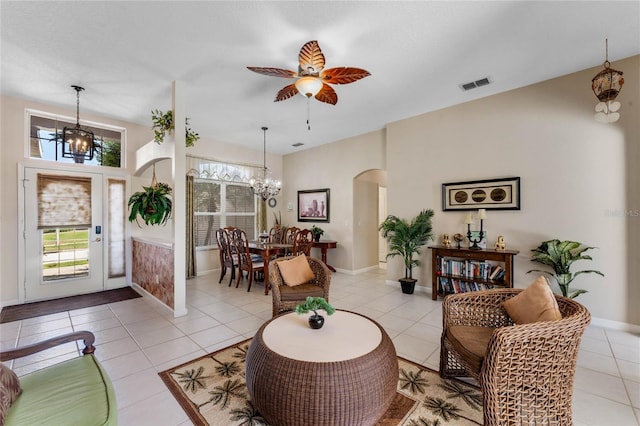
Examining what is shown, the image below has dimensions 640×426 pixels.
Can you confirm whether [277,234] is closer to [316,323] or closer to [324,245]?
[324,245]

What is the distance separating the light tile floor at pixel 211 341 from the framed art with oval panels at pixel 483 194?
158cm

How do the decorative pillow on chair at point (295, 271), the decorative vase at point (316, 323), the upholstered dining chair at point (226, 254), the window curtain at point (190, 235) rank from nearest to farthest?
1. the decorative vase at point (316, 323)
2. the decorative pillow on chair at point (295, 271)
3. the upholstered dining chair at point (226, 254)
4. the window curtain at point (190, 235)

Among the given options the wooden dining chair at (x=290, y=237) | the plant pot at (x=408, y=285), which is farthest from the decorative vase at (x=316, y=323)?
the wooden dining chair at (x=290, y=237)

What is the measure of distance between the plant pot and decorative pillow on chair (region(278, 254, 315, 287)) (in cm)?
191

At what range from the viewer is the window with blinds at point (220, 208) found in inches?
238

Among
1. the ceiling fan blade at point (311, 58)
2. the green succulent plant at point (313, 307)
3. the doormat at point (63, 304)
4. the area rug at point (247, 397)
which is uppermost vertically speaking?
the ceiling fan blade at point (311, 58)

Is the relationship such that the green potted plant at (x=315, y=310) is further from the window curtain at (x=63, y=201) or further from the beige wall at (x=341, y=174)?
the window curtain at (x=63, y=201)

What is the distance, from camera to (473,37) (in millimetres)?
2650

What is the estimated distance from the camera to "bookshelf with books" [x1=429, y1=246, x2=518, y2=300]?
11.7 ft

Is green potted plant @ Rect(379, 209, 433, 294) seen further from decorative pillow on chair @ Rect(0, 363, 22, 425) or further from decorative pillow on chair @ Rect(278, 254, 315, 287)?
A: decorative pillow on chair @ Rect(0, 363, 22, 425)

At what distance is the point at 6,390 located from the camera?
1.26 m

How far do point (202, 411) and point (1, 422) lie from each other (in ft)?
3.21

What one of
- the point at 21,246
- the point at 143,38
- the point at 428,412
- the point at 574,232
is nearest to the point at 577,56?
the point at 574,232

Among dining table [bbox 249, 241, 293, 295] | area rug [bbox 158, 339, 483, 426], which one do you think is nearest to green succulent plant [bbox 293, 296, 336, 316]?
area rug [bbox 158, 339, 483, 426]
